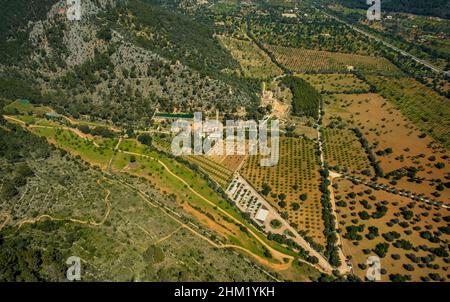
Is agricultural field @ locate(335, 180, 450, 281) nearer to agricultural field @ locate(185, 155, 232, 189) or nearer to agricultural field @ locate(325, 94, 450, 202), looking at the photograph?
agricultural field @ locate(325, 94, 450, 202)

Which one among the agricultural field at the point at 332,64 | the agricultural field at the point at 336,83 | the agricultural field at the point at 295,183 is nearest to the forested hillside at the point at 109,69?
the agricultural field at the point at 295,183

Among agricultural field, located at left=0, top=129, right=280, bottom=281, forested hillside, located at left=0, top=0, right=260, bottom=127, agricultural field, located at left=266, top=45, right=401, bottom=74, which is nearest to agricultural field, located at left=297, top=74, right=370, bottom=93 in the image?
agricultural field, located at left=266, top=45, right=401, bottom=74

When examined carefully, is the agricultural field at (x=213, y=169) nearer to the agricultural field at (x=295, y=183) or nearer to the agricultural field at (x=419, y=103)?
the agricultural field at (x=295, y=183)

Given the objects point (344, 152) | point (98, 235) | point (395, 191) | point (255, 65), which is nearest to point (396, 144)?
point (344, 152)
